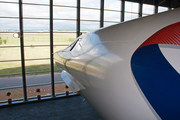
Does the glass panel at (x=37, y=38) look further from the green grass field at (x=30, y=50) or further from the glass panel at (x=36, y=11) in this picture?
the glass panel at (x=36, y=11)

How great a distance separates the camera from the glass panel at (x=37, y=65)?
10883 mm

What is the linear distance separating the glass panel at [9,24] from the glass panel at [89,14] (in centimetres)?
444

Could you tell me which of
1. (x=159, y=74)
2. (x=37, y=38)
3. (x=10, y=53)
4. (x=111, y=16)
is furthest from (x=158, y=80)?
(x=111, y=16)

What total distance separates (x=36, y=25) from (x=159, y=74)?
10576 mm

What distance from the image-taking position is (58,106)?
32.7 feet

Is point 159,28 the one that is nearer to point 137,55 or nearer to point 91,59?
point 137,55

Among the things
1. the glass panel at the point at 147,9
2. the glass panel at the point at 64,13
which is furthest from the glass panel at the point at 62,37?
the glass panel at the point at 147,9

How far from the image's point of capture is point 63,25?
36.9 ft

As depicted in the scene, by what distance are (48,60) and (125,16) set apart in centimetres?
678

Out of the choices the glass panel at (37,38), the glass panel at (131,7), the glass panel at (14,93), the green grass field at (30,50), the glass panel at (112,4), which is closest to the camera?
the green grass field at (30,50)

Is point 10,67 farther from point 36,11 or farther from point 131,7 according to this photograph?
point 131,7

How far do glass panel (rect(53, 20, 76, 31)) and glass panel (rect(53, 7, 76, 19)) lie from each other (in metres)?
0.35

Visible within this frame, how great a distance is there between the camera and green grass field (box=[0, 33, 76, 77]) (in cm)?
1029

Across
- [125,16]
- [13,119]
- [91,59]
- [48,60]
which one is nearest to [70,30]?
[48,60]
